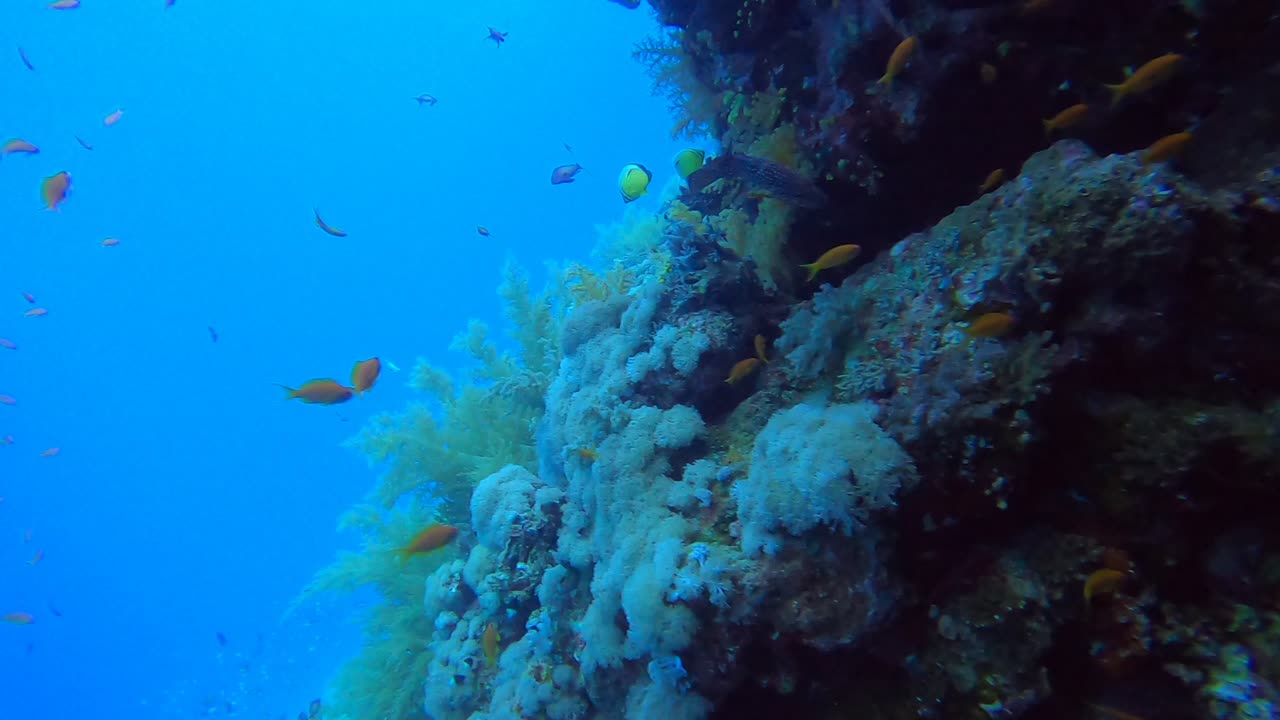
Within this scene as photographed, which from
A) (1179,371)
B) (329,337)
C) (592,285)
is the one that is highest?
(592,285)

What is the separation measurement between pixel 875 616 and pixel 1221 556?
1.29 m

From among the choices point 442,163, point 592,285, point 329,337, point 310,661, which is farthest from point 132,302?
point 592,285

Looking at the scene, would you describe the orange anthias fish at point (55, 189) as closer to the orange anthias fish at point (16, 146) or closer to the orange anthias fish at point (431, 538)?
the orange anthias fish at point (16, 146)

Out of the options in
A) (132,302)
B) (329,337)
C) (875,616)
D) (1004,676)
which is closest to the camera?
(1004,676)

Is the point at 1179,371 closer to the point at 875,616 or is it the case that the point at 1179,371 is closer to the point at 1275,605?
the point at 1275,605

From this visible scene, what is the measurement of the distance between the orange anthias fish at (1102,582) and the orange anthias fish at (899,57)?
2.94 metres

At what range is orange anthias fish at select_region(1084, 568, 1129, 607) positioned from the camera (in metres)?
2.25

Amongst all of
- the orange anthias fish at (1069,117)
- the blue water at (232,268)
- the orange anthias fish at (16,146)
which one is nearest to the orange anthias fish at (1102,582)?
the orange anthias fish at (1069,117)

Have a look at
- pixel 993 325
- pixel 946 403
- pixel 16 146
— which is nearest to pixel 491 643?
pixel 946 403

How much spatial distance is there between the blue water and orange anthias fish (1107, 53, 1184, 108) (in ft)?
101

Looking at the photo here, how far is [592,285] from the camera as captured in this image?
22.0ft

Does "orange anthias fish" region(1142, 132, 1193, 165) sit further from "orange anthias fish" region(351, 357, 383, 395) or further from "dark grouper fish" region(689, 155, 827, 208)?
"orange anthias fish" region(351, 357, 383, 395)

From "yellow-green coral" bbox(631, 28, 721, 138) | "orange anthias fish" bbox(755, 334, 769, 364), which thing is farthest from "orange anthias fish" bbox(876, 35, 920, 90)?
"yellow-green coral" bbox(631, 28, 721, 138)

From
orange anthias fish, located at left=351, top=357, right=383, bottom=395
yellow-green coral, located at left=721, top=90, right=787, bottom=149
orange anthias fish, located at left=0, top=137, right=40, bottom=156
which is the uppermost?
orange anthias fish, located at left=0, top=137, right=40, bottom=156
